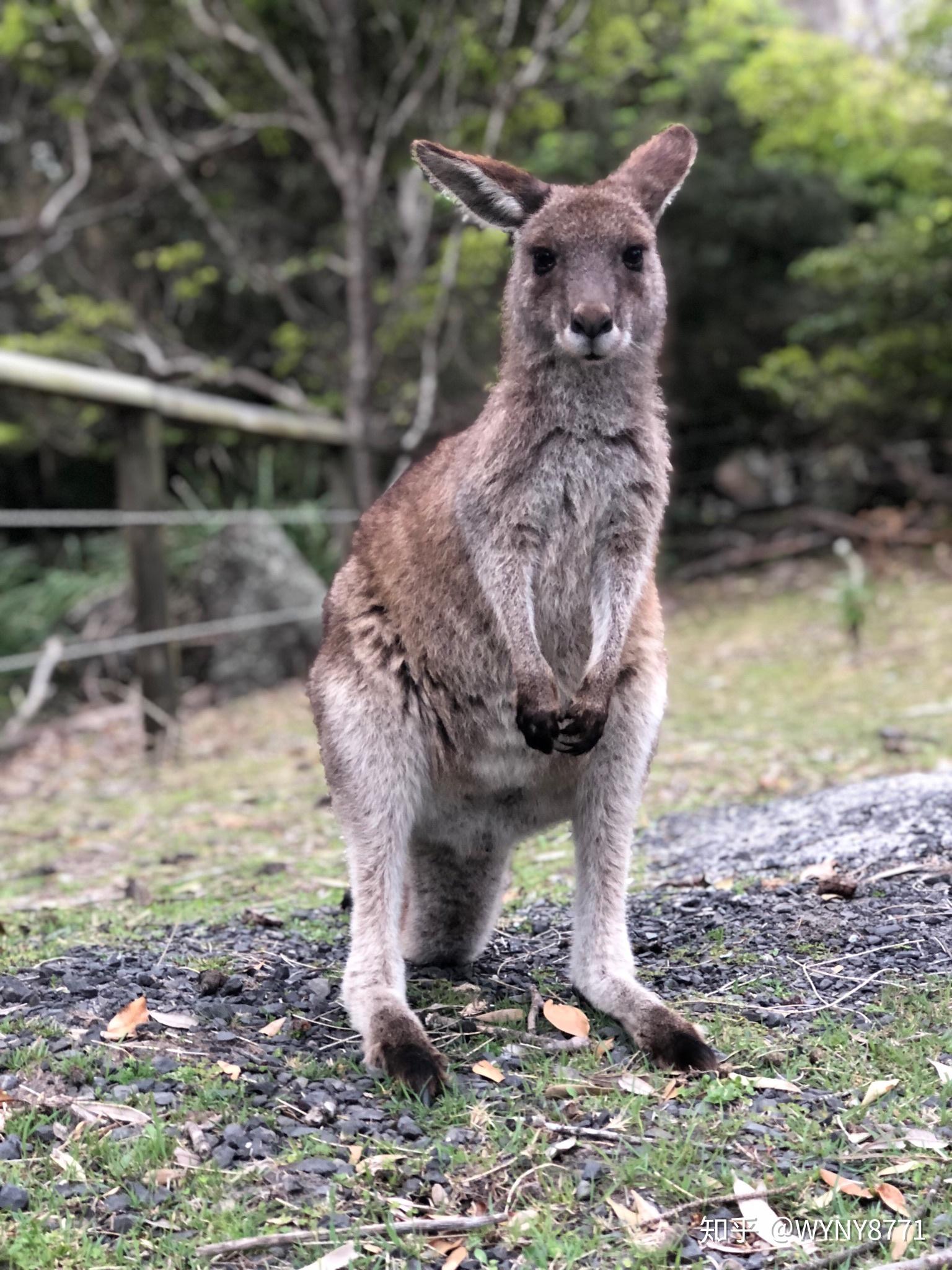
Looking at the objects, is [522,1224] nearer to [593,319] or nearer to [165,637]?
[593,319]

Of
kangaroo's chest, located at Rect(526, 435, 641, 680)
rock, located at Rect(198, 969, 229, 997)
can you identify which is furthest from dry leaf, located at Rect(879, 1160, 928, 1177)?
rock, located at Rect(198, 969, 229, 997)

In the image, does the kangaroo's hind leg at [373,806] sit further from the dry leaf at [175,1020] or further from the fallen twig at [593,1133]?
the fallen twig at [593,1133]

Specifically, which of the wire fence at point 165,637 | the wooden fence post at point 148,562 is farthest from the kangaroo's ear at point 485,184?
the wooden fence post at point 148,562

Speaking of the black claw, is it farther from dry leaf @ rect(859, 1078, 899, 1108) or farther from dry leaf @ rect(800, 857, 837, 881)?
dry leaf @ rect(800, 857, 837, 881)

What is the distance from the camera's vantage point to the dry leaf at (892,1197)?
5.85 feet

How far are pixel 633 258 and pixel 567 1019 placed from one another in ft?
4.62

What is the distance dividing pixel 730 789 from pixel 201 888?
6.24ft

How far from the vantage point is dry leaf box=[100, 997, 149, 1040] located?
7.47 feet

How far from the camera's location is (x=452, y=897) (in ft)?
8.72

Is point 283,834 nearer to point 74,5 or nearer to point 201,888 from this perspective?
point 201,888

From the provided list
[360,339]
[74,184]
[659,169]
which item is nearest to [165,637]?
[360,339]

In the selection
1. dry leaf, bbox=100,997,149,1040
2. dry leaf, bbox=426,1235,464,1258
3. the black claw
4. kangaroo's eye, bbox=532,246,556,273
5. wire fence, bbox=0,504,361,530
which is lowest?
dry leaf, bbox=100,997,149,1040

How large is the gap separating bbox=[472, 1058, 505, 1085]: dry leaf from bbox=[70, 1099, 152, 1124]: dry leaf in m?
0.53

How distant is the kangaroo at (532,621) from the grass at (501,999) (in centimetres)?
33
